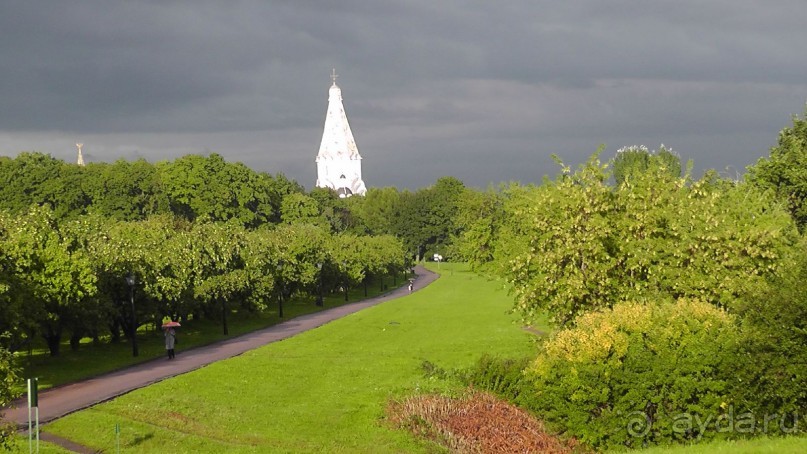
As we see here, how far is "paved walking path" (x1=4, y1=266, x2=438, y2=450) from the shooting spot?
28.4 meters

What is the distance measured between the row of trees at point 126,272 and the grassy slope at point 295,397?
5054 mm

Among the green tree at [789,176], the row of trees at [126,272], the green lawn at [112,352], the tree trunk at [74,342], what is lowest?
the green lawn at [112,352]

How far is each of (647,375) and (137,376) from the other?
19733 mm

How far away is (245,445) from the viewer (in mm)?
25266

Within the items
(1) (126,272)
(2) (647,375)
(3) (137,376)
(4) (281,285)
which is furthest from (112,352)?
(2) (647,375)

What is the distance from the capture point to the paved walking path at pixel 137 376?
93.1ft

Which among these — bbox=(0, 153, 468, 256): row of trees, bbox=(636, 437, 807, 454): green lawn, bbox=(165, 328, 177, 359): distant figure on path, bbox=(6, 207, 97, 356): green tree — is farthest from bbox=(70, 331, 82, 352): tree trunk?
bbox=(0, 153, 468, 256): row of trees

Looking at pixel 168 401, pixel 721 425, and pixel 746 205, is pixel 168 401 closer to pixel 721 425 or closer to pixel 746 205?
pixel 721 425

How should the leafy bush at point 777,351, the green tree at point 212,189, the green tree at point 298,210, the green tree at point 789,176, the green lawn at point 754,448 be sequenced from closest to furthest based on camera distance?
the green lawn at point 754,448, the leafy bush at point 777,351, the green tree at point 789,176, the green tree at point 212,189, the green tree at point 298,210

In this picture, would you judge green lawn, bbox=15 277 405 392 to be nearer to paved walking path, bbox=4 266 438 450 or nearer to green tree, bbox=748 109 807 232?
paved walking path, bbox=4 266 438 450

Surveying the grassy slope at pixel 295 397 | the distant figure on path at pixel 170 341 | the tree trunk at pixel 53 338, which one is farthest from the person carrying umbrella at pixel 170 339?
the tree trunk at pixel 53 338

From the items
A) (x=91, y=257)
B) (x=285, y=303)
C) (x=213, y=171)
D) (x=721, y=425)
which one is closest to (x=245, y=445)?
(x=721, y=425)

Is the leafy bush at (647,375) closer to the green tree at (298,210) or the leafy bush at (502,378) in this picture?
the leafy bush at (502,378)

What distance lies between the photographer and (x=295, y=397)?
31.7 meters
